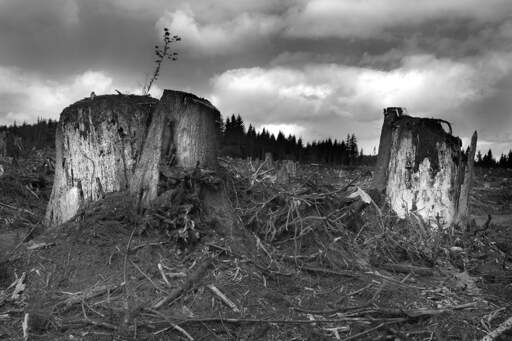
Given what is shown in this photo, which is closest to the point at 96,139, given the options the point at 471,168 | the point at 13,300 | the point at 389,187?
the point at 13,300

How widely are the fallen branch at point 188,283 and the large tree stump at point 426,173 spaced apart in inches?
157

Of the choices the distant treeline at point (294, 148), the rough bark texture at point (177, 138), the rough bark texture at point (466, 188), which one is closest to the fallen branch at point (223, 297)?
the rough bark texture at point (177, 138)

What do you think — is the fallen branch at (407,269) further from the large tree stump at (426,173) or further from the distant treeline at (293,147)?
the distant treeline at (293,147)

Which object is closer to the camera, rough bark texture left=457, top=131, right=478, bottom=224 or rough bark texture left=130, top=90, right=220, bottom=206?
rough bark texture left=130, top=90, right=220, bottom=206

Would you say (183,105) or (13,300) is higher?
(183,105)

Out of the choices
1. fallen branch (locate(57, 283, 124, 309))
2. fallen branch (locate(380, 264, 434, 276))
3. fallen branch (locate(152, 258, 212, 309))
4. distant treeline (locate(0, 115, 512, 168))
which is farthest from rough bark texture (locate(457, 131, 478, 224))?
distant treeline (locate(0, 115, 512, 168))

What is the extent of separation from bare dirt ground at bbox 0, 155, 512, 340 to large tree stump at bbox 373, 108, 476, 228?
883mm

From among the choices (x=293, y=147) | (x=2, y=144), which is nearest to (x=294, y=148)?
(x=293, y=147)

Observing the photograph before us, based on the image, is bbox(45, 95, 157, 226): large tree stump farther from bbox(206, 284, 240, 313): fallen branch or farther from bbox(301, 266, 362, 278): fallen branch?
bbox(301, 266, 362, 278): fallen branch

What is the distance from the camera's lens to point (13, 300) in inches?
177

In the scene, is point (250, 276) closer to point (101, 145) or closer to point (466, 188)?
point (101, 145)

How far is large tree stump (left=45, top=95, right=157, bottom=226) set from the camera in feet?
20.0

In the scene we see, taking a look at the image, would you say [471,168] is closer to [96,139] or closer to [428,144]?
[428,144]

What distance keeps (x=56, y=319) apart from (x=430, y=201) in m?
5.73
